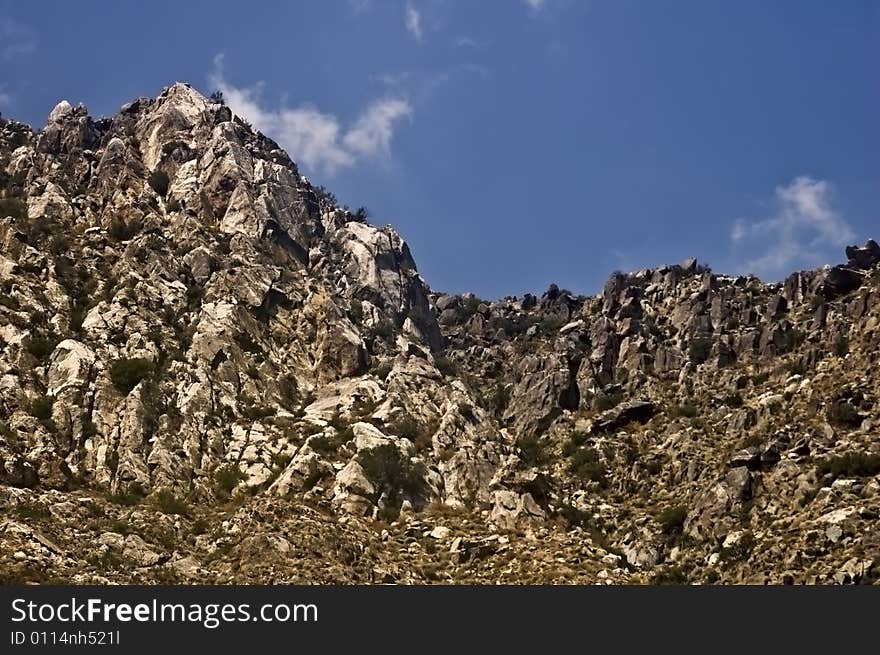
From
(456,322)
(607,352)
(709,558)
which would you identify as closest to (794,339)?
(607,352)

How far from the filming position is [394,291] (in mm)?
99188

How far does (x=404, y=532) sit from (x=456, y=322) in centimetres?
6504

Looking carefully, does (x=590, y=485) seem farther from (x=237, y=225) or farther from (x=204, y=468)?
(x=237, y=225)

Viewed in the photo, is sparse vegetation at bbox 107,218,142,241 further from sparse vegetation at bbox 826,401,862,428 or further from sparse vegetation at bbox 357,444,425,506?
Result: sparse vegetation at bbox 826,401,862,428

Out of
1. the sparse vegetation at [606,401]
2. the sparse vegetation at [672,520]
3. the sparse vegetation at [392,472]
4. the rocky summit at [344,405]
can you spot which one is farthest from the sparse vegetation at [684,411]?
the sparse vegetation at [392,472]

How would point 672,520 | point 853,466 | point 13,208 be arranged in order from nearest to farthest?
point 853,466 → point 672,520 → point 13,208

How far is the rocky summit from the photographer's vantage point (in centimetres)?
5222

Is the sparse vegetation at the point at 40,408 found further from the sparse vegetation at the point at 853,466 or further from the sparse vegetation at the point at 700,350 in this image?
the sparse vegetation at the point at 700,350

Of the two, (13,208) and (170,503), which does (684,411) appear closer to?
(170,503)

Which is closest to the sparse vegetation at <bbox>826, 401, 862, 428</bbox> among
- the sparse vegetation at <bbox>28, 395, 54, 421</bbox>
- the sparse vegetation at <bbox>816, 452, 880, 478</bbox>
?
the sparse vegetation at <bbox>816, 452, 880, 478</bbox>

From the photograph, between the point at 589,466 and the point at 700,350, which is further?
the point at 700,350

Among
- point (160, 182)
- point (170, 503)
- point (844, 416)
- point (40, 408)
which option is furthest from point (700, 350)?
point (40, 408)

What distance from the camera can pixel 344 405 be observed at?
2689 inches

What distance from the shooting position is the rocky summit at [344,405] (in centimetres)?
5222
